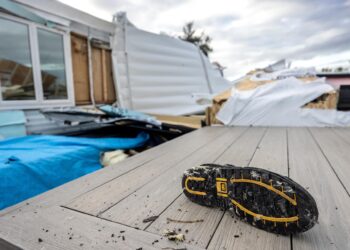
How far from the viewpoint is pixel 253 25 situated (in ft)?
→ 17.7

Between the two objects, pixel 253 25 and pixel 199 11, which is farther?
pixel 253 25

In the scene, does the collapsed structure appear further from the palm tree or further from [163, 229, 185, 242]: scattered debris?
the palm tree

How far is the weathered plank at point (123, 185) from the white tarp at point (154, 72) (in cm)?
→ 244

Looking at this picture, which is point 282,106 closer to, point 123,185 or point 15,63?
point 123,185

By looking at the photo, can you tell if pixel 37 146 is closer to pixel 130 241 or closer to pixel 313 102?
pixel 130 241

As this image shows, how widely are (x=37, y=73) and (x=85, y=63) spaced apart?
83 centimetres

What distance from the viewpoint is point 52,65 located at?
2818mm

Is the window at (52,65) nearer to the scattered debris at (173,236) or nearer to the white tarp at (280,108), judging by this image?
the white tarp at (280,108)

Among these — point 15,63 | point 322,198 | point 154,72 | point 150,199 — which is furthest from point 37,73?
point 322,198

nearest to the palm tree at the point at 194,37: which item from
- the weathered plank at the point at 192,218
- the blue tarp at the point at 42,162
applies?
the blue tarp at the point at 42,162

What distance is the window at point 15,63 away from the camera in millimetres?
2336

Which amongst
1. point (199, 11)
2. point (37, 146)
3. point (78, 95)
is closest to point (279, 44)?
point (199, 11)

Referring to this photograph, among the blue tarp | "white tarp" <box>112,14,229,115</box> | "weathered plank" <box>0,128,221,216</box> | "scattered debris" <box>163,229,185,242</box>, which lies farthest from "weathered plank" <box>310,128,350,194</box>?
"white tarp" <box>112,14,229,115</box>

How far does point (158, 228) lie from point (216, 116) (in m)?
2.11
